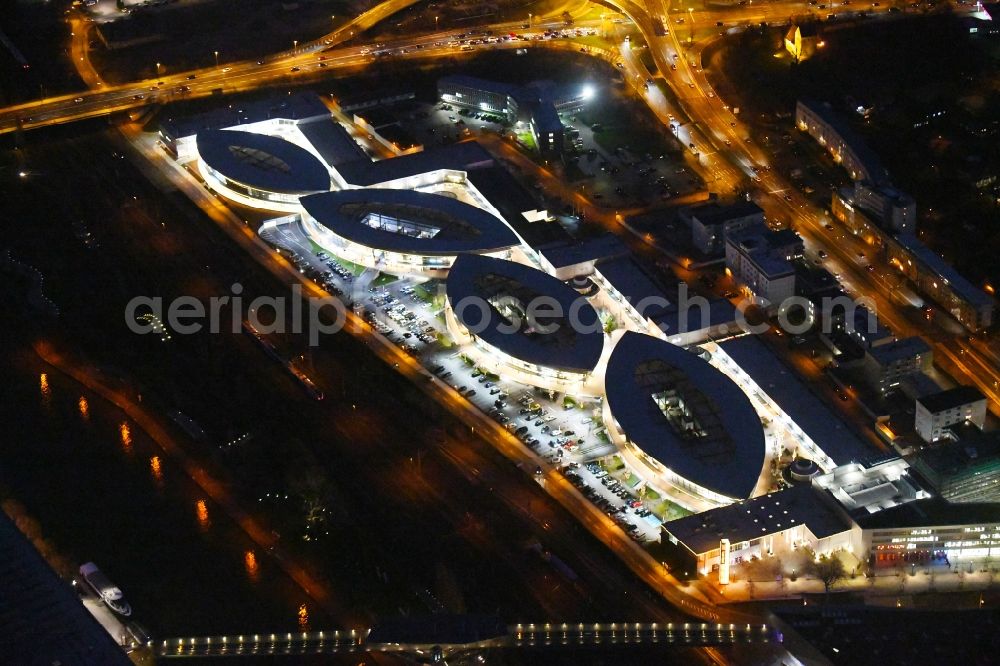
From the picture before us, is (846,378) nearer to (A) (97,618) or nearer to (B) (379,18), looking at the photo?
(A) (97,618)

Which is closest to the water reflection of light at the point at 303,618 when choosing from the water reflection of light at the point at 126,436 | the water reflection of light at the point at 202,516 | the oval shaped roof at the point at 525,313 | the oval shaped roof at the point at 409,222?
the water reflection of light at the point at 202,516

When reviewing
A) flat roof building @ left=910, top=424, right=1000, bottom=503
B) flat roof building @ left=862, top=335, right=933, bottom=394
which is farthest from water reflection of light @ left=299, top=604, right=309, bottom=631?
flat roof building @ left=862, top=335, right=933, bottom=394

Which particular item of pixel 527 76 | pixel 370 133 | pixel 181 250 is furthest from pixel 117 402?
pixel 527 76

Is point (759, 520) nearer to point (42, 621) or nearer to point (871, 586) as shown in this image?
point (871, 586)

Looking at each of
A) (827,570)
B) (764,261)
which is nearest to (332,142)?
(764,261)

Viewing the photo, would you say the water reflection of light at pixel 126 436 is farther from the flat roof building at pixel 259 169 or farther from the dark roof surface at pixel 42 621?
the flat roof building at pixel 259 169
